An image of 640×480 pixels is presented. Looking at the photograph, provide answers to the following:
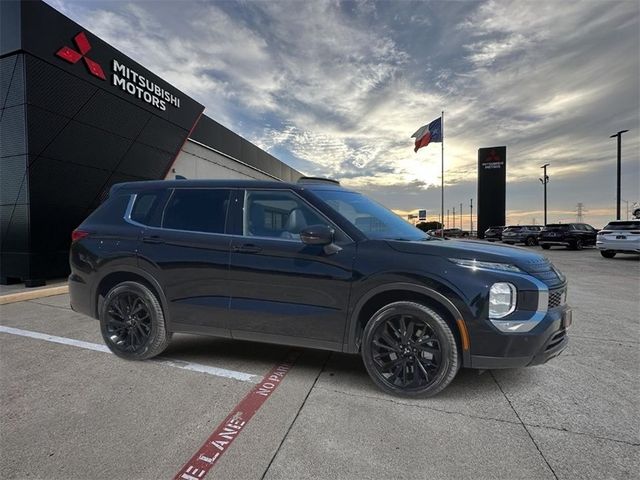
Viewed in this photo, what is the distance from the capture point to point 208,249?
359cm

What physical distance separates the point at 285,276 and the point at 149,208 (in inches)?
71.7

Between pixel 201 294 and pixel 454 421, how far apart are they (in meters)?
2.42

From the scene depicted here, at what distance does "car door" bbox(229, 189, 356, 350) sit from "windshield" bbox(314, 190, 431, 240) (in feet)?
0.74

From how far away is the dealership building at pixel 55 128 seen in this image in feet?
26.0

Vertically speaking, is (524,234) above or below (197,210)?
above

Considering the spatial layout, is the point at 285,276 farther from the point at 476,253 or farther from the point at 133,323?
the point at 133,323

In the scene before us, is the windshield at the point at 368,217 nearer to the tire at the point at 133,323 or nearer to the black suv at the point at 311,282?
the black suv at the point at 311,282

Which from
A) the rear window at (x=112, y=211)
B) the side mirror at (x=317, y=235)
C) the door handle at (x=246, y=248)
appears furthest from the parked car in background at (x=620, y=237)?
the rear window at (x=112, y=211)

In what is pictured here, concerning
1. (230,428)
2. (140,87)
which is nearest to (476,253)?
(230,428)

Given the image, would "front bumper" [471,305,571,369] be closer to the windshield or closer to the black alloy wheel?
the windshield

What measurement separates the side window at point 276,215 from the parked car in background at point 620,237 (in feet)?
55.1

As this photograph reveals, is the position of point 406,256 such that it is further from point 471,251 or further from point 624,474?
point 624,474

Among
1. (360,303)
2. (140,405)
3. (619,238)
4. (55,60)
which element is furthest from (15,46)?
(619,238)

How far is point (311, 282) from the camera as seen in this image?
3.21m
